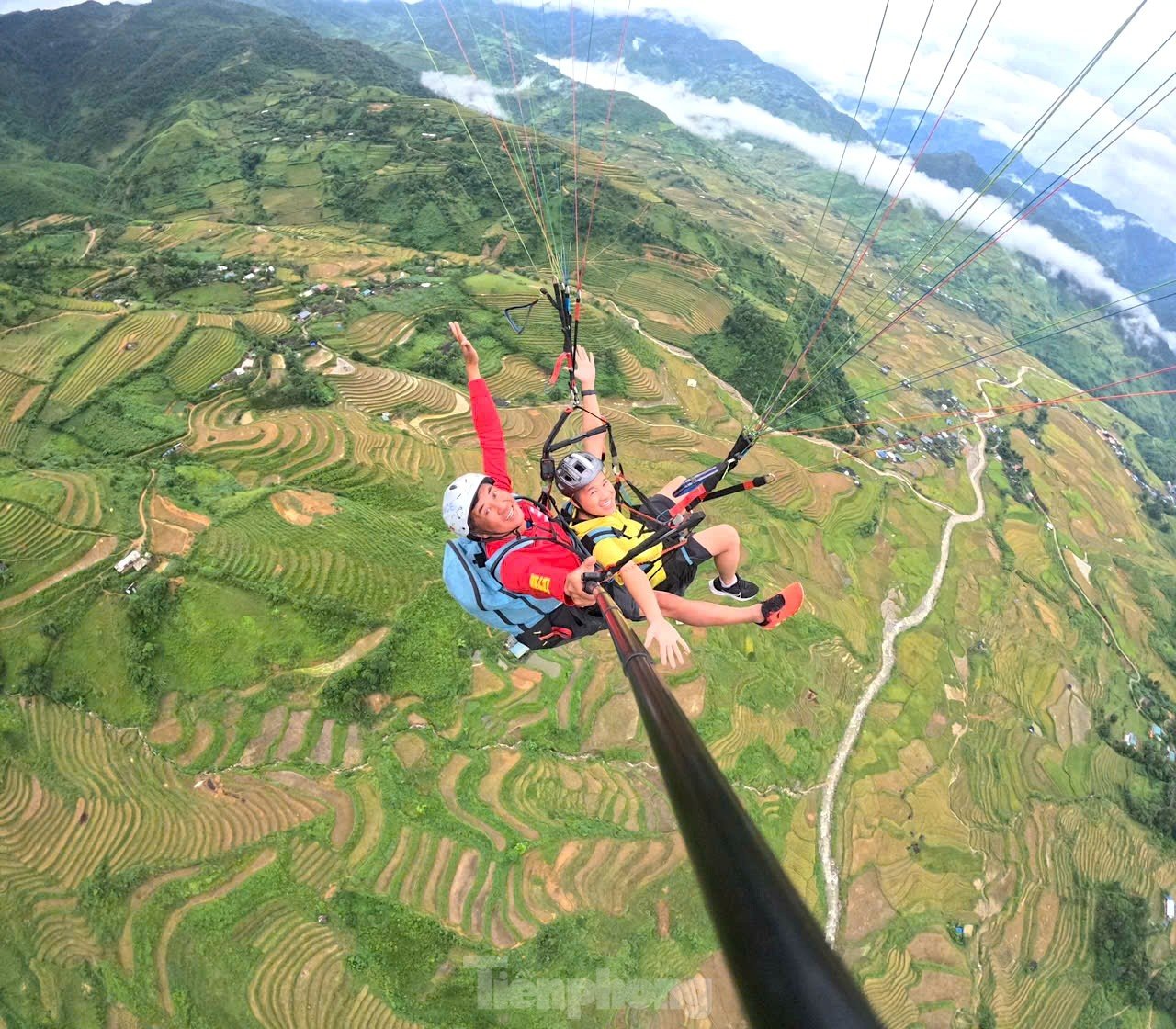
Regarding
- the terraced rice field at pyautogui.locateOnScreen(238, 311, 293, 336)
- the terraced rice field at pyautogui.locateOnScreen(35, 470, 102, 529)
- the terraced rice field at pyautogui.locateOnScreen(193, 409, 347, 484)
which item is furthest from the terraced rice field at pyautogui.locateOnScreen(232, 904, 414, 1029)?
the terraced rice field at pyautogui.locateOnScreen(238, 311, 293, 336)

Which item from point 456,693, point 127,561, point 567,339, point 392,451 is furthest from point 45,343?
point 567,339

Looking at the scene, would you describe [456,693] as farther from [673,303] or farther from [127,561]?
[673,303]

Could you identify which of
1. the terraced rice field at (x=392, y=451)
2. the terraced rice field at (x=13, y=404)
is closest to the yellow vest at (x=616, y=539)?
the terraced rice field at (x=392, y=451)

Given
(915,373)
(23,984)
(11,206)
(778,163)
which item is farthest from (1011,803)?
(778,163)

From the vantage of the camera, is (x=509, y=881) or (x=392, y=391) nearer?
(x=509, y=881)

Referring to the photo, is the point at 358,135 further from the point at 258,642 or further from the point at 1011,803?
the point at 1011,803

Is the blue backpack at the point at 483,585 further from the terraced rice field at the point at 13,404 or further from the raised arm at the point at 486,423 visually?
the terraced rice field at the point at 13,404
